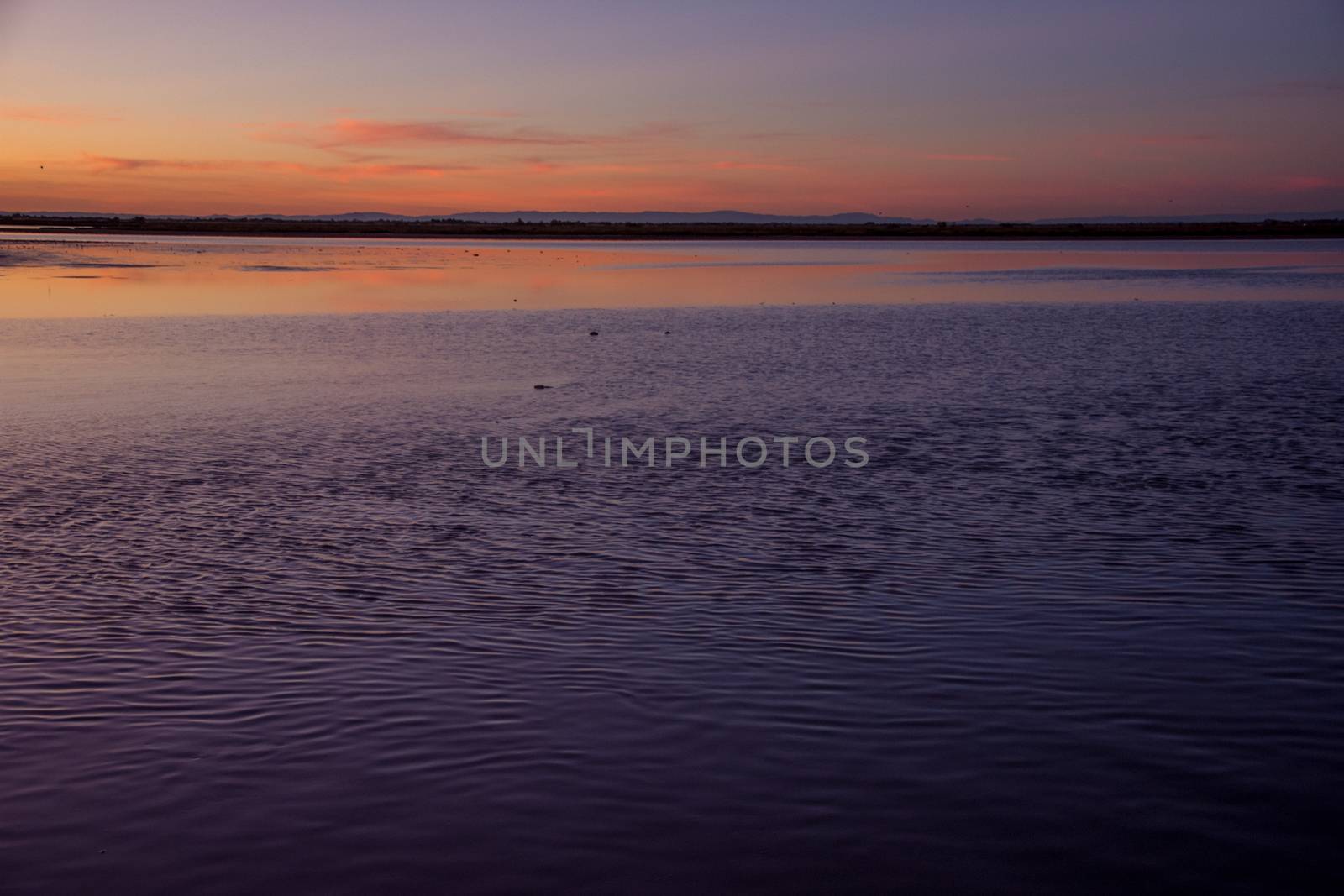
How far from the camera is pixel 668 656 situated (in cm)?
884

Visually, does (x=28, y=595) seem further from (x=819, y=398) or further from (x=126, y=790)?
(x=819, y=398)

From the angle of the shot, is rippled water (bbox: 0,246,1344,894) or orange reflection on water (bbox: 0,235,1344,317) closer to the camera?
rippled water (bbox: 0,246,1344,894)

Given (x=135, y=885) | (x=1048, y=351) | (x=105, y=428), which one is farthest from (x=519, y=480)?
(x=1048, y=351)

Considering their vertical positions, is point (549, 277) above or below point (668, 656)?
above

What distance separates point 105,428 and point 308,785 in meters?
14.0

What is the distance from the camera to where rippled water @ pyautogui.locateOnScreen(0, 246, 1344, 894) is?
6.11 metres

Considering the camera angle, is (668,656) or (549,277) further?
(549,277)

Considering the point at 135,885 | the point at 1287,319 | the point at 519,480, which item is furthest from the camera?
the point at 1287,319

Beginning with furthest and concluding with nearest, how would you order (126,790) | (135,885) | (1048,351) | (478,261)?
(478,261), (1048,351), (126,790), (135,885)

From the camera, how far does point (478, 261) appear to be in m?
86.4

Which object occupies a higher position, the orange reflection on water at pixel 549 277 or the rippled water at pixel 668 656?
the orange reflection on water at pixel 549 277

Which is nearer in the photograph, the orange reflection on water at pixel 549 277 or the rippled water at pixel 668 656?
the rippled water at pixel 668 656

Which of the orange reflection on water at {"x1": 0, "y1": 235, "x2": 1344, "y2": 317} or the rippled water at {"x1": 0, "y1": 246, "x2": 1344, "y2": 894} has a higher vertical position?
the orange reflection on water at {"x1": 0, "y1": 235, "x2": 1344, "y2": 317}

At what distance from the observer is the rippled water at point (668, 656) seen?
6.11 metres
